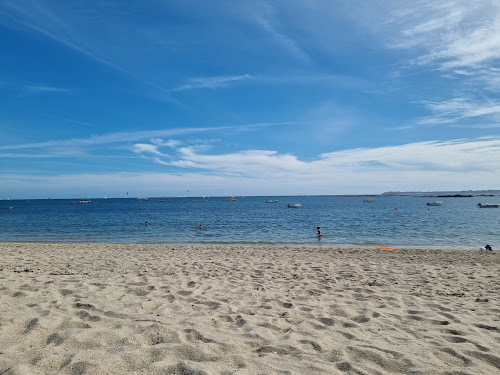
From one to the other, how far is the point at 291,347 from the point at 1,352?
351 cm

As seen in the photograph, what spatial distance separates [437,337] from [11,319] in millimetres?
6315

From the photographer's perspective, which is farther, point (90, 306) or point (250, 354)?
point (90, 306)

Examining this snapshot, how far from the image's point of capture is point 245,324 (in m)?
4.64

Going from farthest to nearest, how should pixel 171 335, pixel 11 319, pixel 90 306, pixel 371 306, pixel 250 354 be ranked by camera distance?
pixel 371 306 → pixel 90 306 → pixel 11 319 → pixel 171 335 → pixel 250 354

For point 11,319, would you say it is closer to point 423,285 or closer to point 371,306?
point 371,306

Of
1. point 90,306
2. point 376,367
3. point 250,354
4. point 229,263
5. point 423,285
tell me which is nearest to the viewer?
point 376,367

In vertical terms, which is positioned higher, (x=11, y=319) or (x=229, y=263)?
(x=11, y=319)

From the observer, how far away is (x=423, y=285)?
7531 millimetres

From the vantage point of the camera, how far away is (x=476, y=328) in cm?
455

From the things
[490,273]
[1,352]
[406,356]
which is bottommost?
[490,273]

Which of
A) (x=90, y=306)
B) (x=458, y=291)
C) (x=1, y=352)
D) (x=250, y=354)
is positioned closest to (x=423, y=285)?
(x=458, y=291)

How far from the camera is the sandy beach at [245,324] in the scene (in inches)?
135

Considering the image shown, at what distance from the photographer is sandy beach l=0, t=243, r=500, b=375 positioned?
3.42 meters

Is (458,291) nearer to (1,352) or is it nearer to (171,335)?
(171,335)
